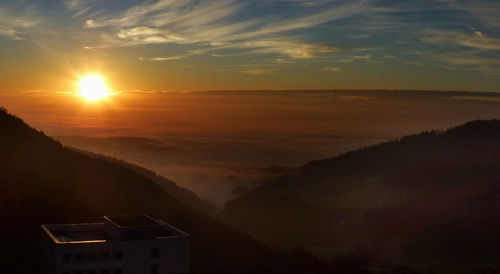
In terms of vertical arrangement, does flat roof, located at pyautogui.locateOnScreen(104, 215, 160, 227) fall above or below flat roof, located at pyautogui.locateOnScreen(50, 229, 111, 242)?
above

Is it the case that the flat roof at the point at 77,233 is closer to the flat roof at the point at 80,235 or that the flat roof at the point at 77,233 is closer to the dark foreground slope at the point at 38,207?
the flat roof at the point at 80,235

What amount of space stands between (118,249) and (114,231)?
454cm

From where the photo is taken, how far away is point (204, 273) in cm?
16538

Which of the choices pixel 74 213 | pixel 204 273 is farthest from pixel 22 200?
pixel 204 273

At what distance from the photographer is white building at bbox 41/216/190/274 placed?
307 ft

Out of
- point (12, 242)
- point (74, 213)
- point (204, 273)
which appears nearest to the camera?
point (12, 242)

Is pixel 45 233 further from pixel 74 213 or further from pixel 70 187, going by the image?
pixel 70 187

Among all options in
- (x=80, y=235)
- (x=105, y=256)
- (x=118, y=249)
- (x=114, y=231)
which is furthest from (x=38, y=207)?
(x=105, y=256)

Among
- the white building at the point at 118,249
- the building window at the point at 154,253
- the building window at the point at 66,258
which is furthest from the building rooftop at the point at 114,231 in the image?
the building window at the point at 66,258

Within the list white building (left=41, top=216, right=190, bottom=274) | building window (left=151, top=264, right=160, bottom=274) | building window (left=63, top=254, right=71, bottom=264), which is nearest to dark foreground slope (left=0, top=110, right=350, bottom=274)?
white building (left=41, top=216, right=190, bottom=274)

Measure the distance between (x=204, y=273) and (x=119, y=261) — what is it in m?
70.9

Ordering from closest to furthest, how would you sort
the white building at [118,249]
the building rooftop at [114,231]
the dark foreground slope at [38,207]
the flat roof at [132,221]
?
the white building at [118,249], the building rooftop at [114,231], the flat roof at [132,221], the dark foreground slope at [38,207]

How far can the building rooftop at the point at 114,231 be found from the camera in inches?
3878

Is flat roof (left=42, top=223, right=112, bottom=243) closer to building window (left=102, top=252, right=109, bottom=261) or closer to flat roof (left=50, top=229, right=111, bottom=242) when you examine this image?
flat roof (left=50, top=229, right=111, bottom=242)
